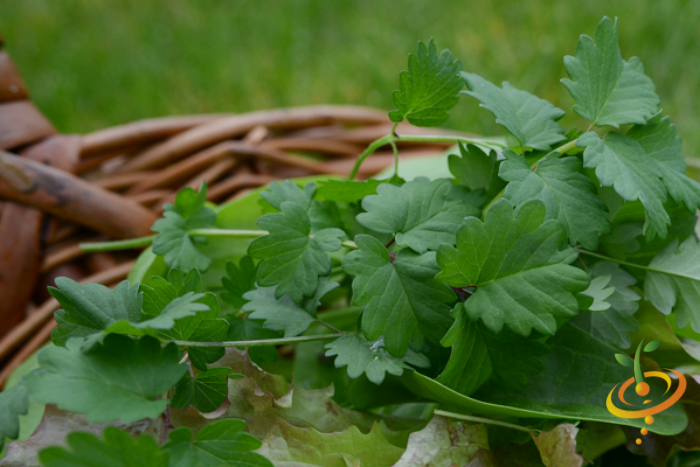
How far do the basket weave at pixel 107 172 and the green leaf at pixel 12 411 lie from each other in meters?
0.27

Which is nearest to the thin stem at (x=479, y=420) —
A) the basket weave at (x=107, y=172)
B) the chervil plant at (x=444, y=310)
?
the chervil plant at (x=444, y=310)

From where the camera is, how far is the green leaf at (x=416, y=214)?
15.9 inches

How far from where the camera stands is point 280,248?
1.38 ft

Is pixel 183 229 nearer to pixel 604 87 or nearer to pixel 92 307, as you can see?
pixel 92 307

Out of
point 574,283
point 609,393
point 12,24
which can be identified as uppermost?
point 12,24

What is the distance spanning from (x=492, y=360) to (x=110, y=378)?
25 centimetres

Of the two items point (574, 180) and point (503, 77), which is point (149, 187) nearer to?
point (574, 180)

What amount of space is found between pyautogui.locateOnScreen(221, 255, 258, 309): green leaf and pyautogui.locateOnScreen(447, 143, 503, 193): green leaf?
197mm

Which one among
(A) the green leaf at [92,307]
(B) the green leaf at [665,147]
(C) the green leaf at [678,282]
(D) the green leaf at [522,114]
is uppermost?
(D) the green leaf at [522,114]

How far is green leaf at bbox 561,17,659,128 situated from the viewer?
42 cm

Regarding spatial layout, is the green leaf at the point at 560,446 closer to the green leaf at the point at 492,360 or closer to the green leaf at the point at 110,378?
the green leaf at the point at 492,360

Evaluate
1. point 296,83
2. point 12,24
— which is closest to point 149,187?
point 296,83

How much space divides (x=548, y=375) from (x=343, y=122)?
1.76ft

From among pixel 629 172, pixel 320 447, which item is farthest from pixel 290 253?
pixel 629 172
